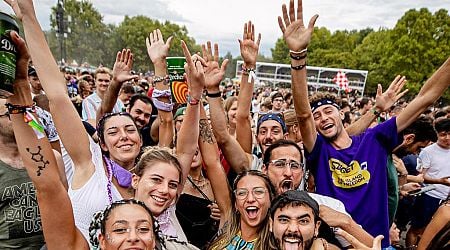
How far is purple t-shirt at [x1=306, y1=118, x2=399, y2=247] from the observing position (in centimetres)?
320

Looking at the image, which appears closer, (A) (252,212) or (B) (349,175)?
(A) (252,212)

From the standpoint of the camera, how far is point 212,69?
3631 millimetres

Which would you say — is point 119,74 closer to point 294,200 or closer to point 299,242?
point 294,200

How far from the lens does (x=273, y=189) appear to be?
2867mm

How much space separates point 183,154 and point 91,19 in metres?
60.3

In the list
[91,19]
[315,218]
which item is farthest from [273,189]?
[91,19]

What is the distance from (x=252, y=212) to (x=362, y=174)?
102cm

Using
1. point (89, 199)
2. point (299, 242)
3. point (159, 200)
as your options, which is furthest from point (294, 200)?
point (89, 199)

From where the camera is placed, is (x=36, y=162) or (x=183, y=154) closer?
(x=36, y=162)

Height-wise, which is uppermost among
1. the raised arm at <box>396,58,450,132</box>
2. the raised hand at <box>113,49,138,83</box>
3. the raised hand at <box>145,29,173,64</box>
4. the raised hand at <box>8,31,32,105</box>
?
the raised hand at <box>145,29,173,64</box>

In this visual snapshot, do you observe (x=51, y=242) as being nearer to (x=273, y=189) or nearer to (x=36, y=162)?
(x=36, y=162)

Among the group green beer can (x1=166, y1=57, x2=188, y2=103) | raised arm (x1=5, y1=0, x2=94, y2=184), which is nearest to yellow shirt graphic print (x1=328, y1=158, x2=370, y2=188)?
Result: green beer can (x1=166, y1=57, x2=188, y2=103)

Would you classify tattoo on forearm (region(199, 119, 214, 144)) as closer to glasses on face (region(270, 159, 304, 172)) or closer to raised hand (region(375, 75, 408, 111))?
glasses on face (region(270, 159, 304, 172))

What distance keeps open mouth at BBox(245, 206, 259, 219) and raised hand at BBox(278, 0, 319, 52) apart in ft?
4.16
